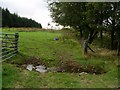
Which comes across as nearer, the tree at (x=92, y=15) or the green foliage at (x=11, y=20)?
the tree at (x=92, y=15)

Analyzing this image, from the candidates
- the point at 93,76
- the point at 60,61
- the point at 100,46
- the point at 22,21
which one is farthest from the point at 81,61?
the point at 22,21

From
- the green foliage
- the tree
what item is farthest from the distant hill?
the tree

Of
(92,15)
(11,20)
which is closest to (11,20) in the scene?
(11,20)

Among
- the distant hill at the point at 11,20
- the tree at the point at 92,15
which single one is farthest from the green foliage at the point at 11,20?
the tree at the point at 92,15

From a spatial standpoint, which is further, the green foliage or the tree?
the green foliage

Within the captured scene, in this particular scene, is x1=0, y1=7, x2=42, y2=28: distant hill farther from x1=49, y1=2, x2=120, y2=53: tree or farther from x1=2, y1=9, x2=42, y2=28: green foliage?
x1=49, y1=2, x2=120, y2=53: tree

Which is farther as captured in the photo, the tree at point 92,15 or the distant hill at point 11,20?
the distant hill at point 11,20

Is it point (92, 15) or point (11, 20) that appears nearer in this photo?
point (92, 15)

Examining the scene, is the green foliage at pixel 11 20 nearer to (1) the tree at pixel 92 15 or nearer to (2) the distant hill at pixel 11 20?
(2) the distant hill at pixel 11 20

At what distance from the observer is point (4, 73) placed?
33.4ft

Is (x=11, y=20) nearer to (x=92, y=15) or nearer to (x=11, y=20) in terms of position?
(x=11, y=20)

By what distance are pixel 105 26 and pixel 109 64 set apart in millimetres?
3628

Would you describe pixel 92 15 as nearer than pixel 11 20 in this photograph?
Yes

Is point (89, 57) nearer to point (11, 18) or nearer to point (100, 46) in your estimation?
point (100, 46)
